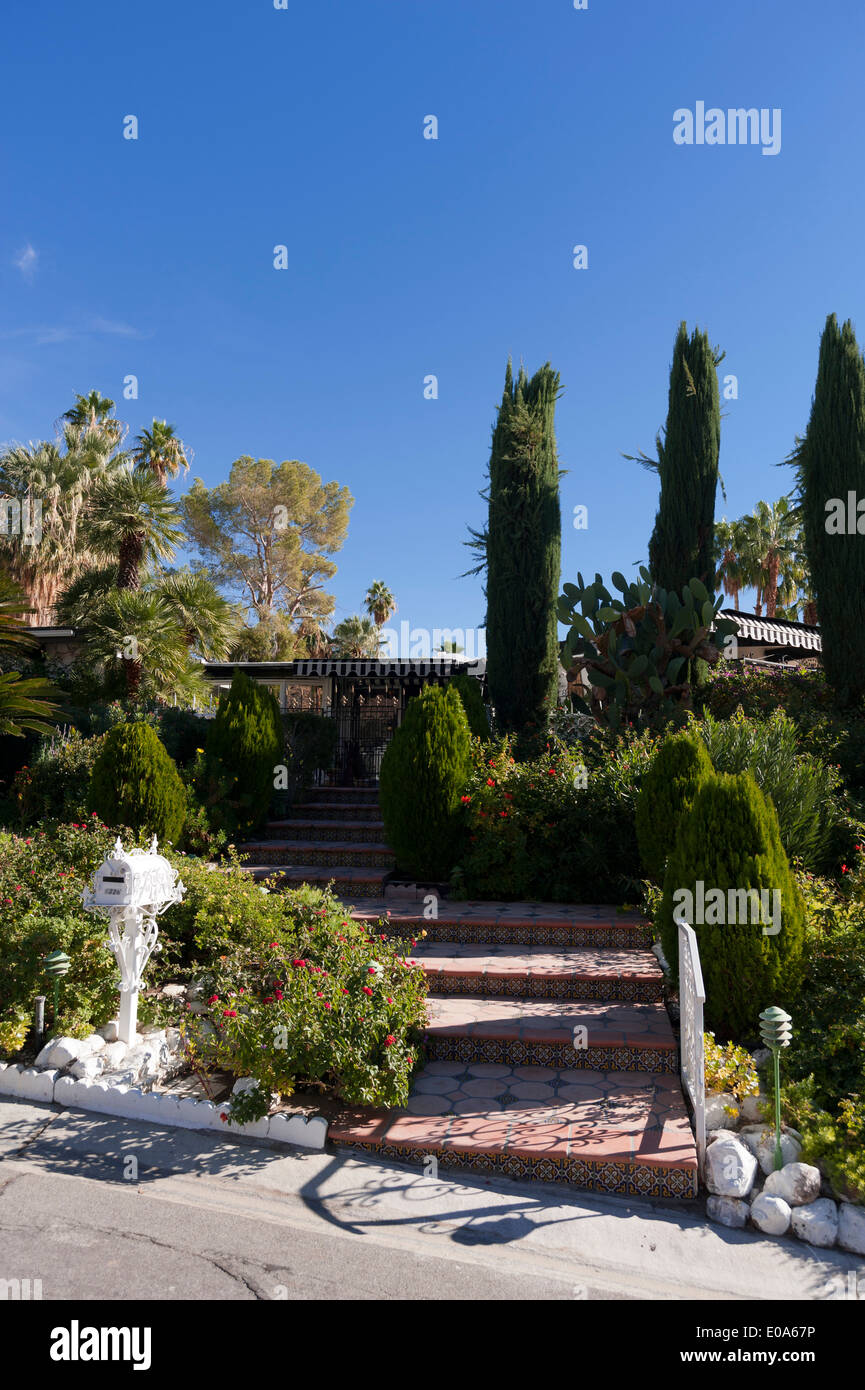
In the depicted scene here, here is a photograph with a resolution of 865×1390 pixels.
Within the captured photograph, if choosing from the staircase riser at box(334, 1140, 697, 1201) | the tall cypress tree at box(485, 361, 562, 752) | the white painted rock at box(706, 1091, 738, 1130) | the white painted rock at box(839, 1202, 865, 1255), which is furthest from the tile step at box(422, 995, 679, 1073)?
the tall cypress tree at box(485, 361, 562, 752)

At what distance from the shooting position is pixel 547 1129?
3891 millimetres

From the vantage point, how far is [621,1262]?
3.01 meters

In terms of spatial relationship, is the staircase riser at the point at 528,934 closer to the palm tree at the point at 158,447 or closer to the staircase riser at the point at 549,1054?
the staircase riser at the point at 549,1054

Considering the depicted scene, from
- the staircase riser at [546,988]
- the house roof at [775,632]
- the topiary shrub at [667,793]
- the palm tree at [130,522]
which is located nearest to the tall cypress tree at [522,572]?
the house roof at [775,632]

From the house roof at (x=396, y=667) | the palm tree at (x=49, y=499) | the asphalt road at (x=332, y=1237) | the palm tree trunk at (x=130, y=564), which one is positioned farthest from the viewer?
the palm tree at (x=49, y=499)

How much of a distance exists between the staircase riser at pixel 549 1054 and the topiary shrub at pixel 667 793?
190 cm

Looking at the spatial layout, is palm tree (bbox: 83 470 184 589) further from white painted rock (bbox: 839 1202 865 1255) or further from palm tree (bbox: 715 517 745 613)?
palm tree (bbox: 715 517 745 613)

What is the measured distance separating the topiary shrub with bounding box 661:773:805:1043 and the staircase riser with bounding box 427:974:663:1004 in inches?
34.7

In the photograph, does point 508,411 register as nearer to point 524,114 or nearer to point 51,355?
point 524,114

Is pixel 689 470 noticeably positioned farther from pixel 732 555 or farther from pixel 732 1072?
pixel 732 555

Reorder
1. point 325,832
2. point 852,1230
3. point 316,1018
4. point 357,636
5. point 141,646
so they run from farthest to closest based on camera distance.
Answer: point 357,636 → point 141,646 → point 325,832 → point 316,1018 → point 852,1230

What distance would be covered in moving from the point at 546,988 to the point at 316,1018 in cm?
210

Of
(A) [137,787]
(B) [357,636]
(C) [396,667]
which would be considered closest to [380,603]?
(B) [357,636]

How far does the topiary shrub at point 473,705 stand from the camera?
9.70 m
